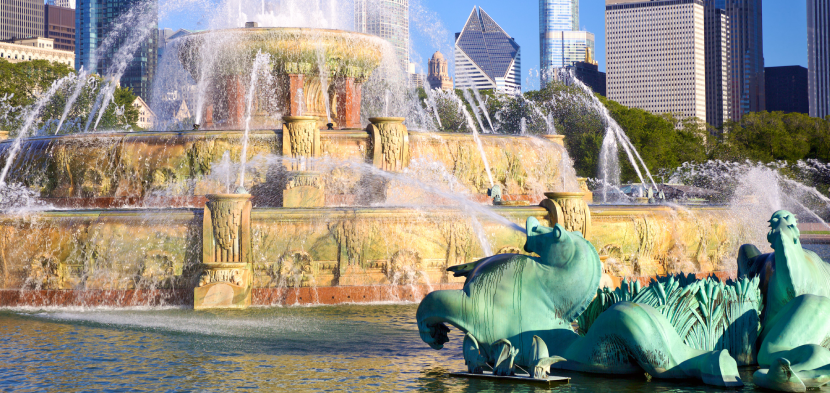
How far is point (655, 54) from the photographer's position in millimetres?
181875

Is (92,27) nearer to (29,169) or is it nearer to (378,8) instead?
(378,8)


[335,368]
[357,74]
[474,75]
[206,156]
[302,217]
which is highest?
[474,75]

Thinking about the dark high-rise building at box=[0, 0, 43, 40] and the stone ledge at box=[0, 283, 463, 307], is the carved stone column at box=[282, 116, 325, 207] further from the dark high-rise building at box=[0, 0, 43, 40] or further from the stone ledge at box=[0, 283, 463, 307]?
the dark high-rise building at box=[0, 0, 43, 40]

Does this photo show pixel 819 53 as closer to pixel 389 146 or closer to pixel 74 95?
pixel 74 95

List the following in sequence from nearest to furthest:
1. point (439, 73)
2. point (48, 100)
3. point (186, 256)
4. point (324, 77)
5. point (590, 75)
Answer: point (186, 256)
point (324, 77)
point (48, 100)
point (439, 73)
point (590, 75)

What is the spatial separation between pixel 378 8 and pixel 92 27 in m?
131

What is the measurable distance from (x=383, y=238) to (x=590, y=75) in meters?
180

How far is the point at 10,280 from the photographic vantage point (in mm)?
12586

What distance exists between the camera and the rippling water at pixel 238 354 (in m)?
6.93

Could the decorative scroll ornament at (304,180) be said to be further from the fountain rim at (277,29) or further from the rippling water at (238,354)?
the fountain rim at (277,29)

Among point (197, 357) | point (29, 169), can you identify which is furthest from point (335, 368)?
point (29, 169)

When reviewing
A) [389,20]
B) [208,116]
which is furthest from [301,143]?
[389,20]

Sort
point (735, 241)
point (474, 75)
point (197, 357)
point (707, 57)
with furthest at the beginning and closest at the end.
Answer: point (707, 57), point (474, 75), point (735, 241), point (197, 357)

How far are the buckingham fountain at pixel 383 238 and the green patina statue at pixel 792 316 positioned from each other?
16mm
